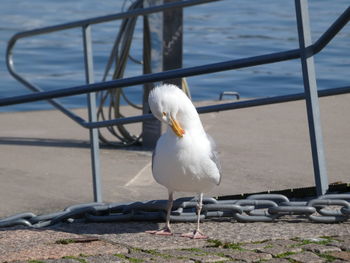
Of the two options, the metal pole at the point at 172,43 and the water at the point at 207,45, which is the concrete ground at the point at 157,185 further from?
the water at the point at 207,45

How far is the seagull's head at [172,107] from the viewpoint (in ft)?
14.3

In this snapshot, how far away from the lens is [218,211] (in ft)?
15.3

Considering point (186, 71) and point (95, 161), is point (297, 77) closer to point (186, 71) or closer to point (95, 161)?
point (95, 161)

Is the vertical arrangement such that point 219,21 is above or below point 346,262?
above

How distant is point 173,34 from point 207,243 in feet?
12.5

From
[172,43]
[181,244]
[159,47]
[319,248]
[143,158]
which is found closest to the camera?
[319,248]

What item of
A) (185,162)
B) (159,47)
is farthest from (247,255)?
(159,47)

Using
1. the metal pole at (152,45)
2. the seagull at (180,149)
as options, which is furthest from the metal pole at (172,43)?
the seagull at (180,149)

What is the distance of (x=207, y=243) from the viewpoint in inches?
166

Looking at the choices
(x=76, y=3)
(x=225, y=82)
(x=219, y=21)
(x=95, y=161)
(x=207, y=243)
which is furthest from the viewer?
(x=76, y=3)

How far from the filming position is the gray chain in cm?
444

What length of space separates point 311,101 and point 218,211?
2.42ft

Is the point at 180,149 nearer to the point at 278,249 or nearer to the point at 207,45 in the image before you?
the point at 278,249

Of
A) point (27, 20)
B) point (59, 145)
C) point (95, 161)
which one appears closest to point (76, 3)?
point (27, 20)
